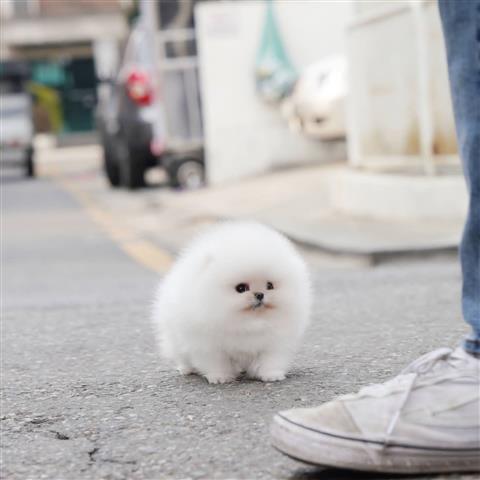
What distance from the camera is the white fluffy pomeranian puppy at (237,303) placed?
9.78 ft

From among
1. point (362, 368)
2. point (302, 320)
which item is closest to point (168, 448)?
point (302, 320)

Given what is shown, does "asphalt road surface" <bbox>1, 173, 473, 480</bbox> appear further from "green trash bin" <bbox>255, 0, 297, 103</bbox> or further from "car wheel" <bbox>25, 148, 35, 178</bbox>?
"car wheel" <bbox>25, 148, 35, 178</bbox>

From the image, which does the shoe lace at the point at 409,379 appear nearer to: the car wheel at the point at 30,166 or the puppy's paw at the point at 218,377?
the puppy's paw at the point at 218,377

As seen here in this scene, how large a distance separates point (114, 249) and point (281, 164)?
20.8 ft

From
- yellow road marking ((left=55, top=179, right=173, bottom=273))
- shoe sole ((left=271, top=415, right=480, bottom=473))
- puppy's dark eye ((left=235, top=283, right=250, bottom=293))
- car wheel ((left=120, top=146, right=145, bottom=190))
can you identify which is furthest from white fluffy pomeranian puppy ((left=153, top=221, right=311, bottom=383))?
car wheel ((left=120, top=146, right=145, bottom=190))

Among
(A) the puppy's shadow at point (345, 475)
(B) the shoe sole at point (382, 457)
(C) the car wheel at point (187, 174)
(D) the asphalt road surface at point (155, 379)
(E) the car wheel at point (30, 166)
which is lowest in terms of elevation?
(E) the car wheel at point (30, 166)

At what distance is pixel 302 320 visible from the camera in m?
3.16

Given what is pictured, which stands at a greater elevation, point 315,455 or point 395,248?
point 315,455

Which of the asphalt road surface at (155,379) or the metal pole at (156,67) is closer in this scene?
the asphalt road surface at (155,379)

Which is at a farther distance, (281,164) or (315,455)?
(281,164)

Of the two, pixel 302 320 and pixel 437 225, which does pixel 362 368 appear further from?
pixel 437 225

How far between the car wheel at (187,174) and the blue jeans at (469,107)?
1275 centimetres

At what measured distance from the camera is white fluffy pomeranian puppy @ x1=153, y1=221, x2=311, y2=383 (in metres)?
2.98

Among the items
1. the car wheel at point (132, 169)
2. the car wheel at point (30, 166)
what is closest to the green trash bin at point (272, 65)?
the car wheel at point (132, 169)
